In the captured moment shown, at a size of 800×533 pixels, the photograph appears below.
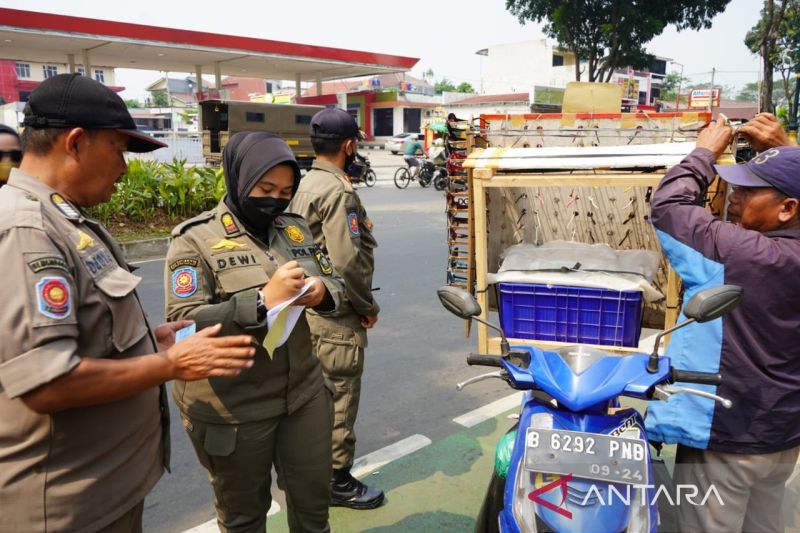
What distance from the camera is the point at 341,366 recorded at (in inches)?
110

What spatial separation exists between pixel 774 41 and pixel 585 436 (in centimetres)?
2396

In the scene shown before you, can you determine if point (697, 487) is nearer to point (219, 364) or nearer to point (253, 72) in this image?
point (219, 364)

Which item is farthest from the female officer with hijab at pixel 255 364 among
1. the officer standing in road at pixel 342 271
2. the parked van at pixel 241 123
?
the parked van at pixel 241 123

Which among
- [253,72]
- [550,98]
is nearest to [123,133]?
[253,72]

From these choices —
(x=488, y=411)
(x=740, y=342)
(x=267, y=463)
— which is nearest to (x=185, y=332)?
(x=267, y=463)

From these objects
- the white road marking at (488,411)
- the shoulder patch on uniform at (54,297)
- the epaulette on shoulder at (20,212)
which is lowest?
the white road marking at (488,411)

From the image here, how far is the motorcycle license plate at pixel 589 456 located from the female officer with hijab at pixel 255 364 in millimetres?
847

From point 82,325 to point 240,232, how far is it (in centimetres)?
74

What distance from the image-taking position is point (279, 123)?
20688mm

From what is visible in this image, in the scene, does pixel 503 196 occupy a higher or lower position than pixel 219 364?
higher

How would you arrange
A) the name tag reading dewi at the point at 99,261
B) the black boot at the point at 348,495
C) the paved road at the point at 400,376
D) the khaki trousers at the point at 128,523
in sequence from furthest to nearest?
1. the paved road at the point at 400,376
2. the black boot at the point at 348,495
3. the khaki trousers at the point at 128,523
4. the name tag reading dewi at the point at 99,261

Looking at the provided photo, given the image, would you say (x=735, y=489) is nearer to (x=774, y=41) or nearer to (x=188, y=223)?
(x=188, y=223)

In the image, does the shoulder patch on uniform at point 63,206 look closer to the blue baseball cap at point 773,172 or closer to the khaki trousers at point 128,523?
the khaki trousers at point 128,523

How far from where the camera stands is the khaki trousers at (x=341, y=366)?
110 inches
